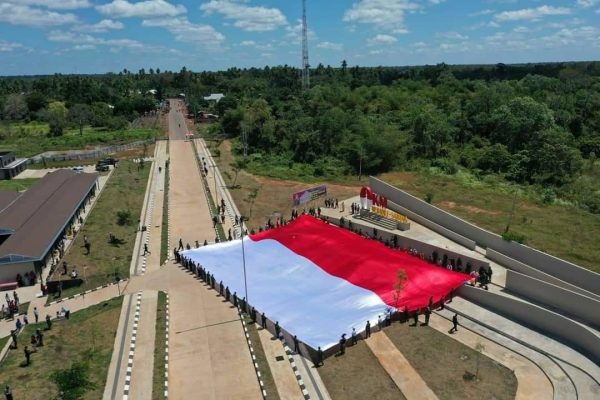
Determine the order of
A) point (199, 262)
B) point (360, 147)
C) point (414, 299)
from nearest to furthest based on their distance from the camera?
point (414, 299), point (199, 262), point (360, 147)

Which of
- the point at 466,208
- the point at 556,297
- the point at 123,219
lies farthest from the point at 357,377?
the point at 123,219

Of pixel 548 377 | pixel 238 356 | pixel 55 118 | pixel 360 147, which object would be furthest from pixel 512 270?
pixel 55 118

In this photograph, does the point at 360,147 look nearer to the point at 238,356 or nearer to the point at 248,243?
the point at 248,243

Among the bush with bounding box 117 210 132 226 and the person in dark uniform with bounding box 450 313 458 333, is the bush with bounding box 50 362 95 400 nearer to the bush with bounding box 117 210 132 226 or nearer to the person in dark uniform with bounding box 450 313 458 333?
the person in dark uniform with bounding box 450 313 458 333

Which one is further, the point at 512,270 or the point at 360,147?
the point at 360,147

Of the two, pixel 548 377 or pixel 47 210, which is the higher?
pixel 47 210

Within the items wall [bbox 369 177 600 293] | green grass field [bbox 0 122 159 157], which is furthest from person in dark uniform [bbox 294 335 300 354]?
green grass field [bbox 0 122 159 157]

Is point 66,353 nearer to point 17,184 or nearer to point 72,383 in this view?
point 72,383

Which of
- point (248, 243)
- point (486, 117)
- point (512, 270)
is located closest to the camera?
point (512, 270)
